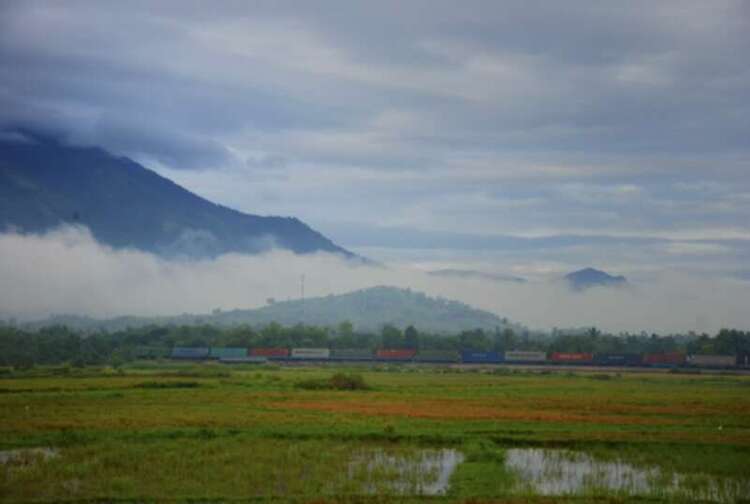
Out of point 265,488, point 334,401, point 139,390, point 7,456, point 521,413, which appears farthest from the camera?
point 139,390

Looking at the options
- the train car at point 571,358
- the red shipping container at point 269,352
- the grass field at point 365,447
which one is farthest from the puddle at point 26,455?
the train car at point 571,358

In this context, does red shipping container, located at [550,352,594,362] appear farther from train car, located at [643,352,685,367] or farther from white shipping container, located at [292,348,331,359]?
white shipping container, located at [292,348,331,359]

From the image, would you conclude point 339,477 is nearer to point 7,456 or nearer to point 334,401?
point 7,456

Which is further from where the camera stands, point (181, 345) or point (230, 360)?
point (181, 345)

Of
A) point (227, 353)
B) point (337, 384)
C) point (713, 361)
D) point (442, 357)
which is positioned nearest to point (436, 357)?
point (442, 357)

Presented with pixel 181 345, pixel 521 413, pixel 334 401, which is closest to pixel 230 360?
pixel 181 345

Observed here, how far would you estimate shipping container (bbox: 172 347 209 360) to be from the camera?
114062 mm

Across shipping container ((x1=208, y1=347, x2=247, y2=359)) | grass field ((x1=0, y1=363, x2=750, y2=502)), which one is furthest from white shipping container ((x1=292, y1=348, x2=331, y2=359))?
grass field ((x1=0, y1=363, x2=750, y2=502))

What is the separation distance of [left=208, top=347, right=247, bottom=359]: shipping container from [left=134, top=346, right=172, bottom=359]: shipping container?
259 inches

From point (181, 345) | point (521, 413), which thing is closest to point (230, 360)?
point (181, 345)

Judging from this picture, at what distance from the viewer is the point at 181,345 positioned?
420 feet

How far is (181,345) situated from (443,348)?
45638 millimetres

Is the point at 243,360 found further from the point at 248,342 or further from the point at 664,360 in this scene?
the point at 664,360

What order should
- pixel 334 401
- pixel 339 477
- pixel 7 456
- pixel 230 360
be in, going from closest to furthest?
pixel 339 477 → pixel 7 456 → pixel 334 401 → pixel 230 360
